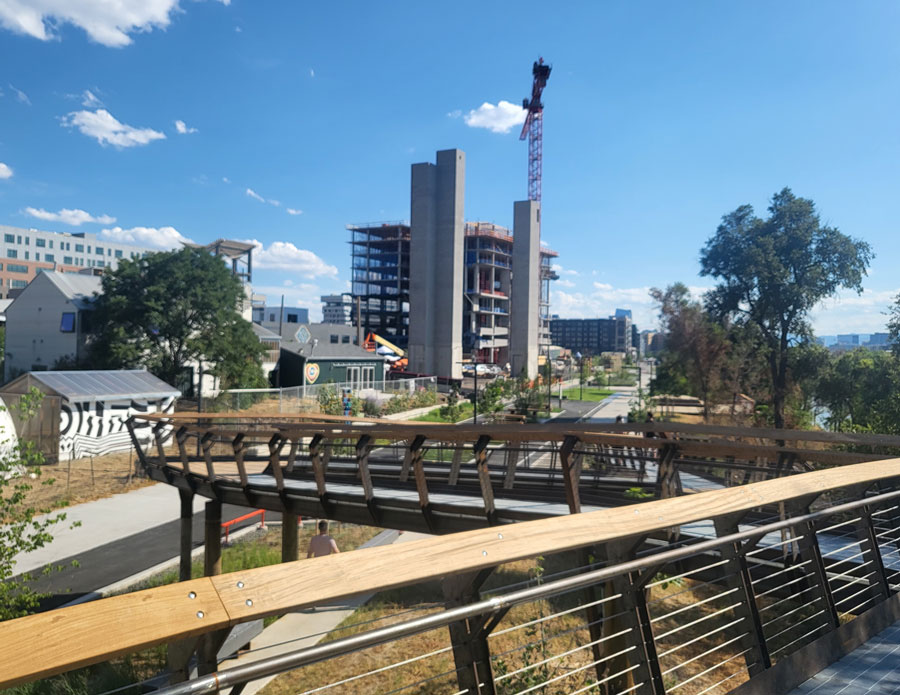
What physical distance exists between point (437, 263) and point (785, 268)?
4594 cm

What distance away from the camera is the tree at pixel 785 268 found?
2739 centimetres

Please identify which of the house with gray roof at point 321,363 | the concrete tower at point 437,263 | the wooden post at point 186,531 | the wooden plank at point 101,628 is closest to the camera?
the wooden plank at point 101,628

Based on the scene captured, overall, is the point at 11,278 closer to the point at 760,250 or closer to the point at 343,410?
the point at 343,410

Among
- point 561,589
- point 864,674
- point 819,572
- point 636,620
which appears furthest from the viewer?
point 819,572

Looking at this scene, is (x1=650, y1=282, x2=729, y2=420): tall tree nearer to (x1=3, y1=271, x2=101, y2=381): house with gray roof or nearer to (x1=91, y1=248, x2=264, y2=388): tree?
(x1=91, y1=248, x2=264, y2=388): tree

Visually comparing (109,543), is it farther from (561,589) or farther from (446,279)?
(446,279)

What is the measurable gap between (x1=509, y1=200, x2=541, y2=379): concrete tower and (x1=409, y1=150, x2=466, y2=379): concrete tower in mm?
18792

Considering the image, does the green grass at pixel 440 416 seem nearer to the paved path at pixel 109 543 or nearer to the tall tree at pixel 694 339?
the tall tree at pixel 694 339

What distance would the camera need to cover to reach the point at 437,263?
230ft

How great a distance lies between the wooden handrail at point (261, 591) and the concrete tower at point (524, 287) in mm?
83923

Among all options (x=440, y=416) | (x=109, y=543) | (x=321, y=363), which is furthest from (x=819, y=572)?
(x=321, y=363)

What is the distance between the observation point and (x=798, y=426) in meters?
25.4

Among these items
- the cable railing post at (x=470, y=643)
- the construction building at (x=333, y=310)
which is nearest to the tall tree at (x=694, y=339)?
the cable railing post at (x=470, y=643)

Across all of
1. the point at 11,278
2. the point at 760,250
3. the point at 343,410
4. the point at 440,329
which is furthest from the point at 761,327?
the point at 11,278
